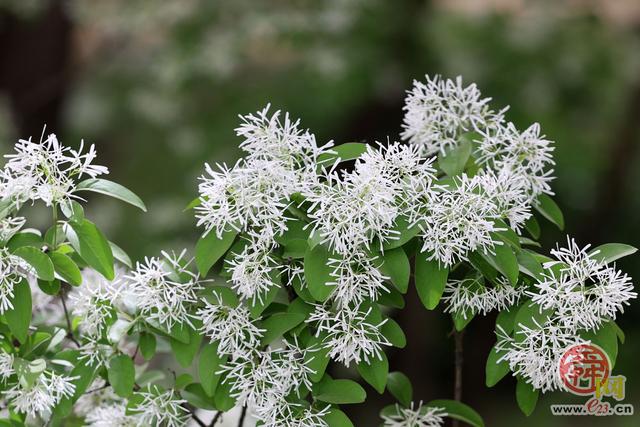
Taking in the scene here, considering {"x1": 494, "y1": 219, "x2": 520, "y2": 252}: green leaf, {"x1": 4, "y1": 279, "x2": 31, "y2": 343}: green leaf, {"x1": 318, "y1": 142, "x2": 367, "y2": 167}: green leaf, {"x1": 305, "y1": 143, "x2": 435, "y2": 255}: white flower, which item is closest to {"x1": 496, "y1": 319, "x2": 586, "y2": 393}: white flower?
{"x1": 494, "y1": 219, "x2": 520, "y2": 252}: green leaf

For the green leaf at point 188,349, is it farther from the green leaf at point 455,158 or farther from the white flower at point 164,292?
the green leaf at point 455,158

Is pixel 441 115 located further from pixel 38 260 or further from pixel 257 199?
pixel 38 260

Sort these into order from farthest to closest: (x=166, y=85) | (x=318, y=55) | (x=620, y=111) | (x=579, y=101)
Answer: (x=620, y=111) < (x=579, y=101) < (x=166, y=85) < (x=318, y=55)

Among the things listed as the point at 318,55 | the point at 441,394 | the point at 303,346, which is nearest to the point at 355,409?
the point at 441,394

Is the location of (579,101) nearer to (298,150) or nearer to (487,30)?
(487,30)

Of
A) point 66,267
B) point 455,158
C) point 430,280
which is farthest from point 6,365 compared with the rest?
point 455,158

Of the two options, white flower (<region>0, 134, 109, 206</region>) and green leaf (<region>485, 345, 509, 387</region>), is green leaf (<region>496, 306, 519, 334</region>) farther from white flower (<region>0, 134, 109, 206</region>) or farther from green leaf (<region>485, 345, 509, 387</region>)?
white flower (<region>0, 134, 109, 206</region>)

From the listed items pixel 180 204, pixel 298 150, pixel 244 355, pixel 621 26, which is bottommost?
pixel 244 355
